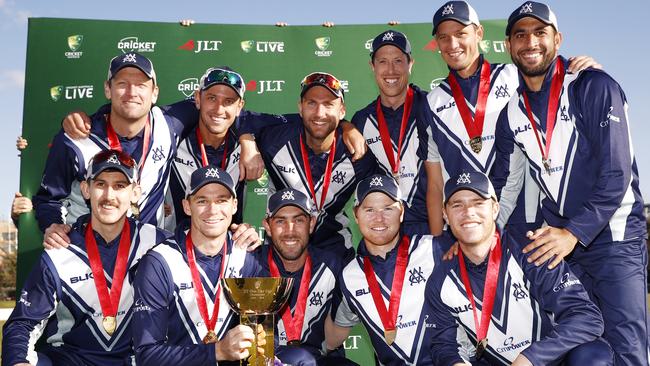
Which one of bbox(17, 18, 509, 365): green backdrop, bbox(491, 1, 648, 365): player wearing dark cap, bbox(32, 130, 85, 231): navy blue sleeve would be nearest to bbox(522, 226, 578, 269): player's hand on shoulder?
bbox(491, 1, 648, 365): player wearing dark cap

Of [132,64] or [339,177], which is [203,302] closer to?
[339,177]

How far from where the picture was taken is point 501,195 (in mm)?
4496

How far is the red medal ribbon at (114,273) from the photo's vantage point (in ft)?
13.4

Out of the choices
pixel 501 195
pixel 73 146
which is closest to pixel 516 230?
pixel 501 195

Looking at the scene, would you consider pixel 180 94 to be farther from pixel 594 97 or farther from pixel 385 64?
pixel 594 97

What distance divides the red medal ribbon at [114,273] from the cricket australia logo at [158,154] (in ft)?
2.78

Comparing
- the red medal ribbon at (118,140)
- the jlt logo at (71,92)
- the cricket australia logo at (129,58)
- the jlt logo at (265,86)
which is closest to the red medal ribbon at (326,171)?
the red medal ribbon at (118,140)

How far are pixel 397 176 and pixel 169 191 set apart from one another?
202 cm

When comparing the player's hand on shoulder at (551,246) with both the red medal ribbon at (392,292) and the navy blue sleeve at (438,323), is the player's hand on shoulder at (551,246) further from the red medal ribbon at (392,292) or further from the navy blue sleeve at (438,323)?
the red medal ribbon at (392,292)

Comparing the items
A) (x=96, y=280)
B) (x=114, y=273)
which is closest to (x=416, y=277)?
(x=114, y=273)

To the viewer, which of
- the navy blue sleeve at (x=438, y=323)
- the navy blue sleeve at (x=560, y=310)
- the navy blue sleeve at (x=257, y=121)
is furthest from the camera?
the navy blue sleeve at (x=257, y=121)

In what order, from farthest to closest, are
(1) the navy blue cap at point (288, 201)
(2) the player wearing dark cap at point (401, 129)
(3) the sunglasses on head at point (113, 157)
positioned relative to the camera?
1. (2) the player wearing dark cap at point (401, 129)
2. (1) the navy blue cap at point (288, 201)
3. (3) the sunglasses on head at point (113, 157)

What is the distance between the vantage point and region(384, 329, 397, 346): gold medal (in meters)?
4.07

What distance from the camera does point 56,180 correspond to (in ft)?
15.4
